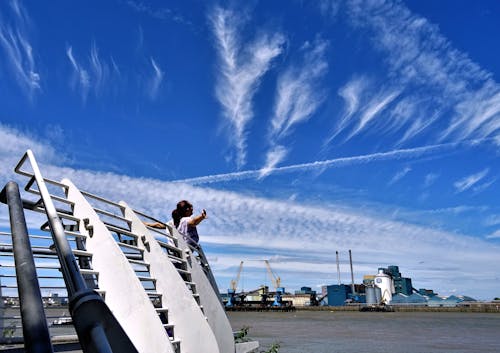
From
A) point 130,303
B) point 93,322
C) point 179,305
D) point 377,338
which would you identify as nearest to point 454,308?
point 377,338

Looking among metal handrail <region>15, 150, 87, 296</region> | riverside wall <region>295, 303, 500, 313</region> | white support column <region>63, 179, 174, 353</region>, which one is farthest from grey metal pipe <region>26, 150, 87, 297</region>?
riverside wall <region>295, 303, 500, 313</region>

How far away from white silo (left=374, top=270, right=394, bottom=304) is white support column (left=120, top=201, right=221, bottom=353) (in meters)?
104

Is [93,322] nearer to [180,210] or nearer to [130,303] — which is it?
[130,303]

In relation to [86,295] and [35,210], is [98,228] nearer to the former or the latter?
[35,210]

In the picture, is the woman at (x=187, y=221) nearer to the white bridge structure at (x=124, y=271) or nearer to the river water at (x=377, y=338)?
the white bridge structure at (x=124, y=271)

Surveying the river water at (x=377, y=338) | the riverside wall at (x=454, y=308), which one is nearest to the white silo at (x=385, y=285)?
the riverside wall at (x=454, y=308)

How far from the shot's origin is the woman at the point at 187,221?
771cm

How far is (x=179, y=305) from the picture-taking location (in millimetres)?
5770

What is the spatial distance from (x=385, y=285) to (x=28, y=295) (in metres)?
112

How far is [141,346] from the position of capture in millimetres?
4707

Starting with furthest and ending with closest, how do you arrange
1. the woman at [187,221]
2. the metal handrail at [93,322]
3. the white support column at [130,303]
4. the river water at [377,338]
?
the river water at [377,338] < the woman at [187,221] < the white support column at [130,303] < the metal handrail at [93,322]

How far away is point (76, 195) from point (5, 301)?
7.09 feet

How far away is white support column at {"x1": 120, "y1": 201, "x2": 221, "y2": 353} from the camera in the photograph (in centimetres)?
566

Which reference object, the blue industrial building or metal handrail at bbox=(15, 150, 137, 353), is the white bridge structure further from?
the blue industrial building
